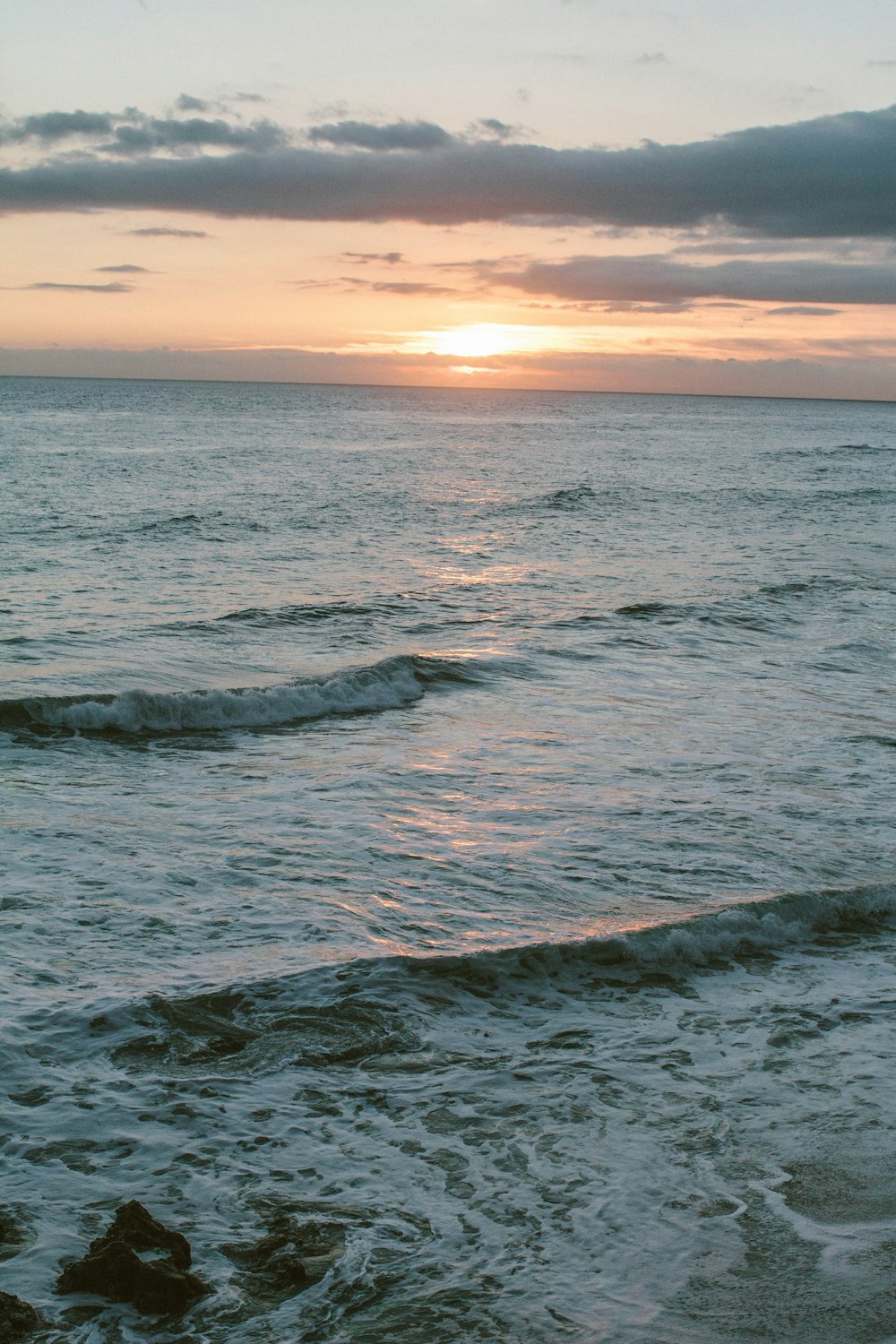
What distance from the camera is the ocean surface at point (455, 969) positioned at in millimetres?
4086

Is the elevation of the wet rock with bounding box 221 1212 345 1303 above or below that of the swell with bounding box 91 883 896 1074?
below

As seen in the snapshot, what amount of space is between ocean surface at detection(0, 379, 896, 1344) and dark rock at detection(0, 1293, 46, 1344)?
11 centimetres

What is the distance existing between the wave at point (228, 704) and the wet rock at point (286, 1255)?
28.2ft

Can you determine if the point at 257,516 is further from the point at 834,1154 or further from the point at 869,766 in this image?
the point at 834,1154

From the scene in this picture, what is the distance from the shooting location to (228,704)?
12.9 metres

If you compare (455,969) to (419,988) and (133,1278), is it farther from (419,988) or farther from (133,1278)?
(133,1278)

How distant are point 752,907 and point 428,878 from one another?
7.57 feet

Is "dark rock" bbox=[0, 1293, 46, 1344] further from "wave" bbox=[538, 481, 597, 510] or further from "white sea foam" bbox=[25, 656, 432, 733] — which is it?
"wave" bbox=[538, 481, 597, 510]

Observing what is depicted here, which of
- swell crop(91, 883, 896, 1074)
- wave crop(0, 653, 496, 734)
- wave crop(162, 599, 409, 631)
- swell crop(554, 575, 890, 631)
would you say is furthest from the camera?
swell crop(554, 575, 890, 631)

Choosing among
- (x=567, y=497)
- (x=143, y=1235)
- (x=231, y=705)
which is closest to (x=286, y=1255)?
(x=143, y=1235)

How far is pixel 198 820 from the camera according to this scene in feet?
29.6

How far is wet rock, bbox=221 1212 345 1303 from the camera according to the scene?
393 centimetres

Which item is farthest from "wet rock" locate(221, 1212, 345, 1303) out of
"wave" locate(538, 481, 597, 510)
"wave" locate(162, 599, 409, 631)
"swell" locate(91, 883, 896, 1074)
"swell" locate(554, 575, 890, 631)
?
"wave" locate(538, 481, 597, 510)

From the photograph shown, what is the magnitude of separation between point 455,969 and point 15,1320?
327 cm
